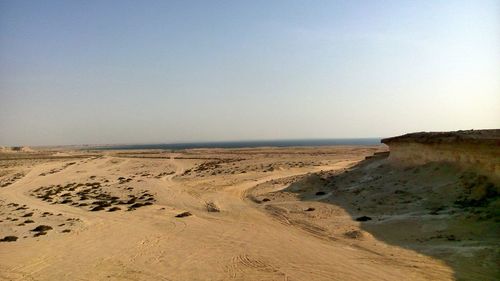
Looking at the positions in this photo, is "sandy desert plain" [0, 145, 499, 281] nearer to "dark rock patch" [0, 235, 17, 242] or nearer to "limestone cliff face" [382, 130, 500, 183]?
"dark rock patch" [0, 235, 17, 242]

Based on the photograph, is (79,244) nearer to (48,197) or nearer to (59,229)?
(59,229)

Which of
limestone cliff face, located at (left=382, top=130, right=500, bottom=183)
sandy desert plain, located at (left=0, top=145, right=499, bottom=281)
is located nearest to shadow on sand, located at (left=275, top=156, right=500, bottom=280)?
sandy desert plain, located at (left=0, top=145, right=499, bottom=281)

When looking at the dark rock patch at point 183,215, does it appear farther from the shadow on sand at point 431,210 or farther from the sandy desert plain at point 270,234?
the shadow on sand at point 431,210

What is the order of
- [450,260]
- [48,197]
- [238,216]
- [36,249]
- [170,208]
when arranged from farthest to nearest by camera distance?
[48,197]
[170,208]
[238,216]
[36,249]
[450,260]

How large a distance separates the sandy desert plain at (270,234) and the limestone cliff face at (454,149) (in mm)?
740

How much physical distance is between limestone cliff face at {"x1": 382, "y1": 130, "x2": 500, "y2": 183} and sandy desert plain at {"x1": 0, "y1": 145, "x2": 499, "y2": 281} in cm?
74

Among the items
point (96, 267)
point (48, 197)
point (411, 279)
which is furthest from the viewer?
point (48, 197)

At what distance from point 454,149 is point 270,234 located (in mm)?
12481

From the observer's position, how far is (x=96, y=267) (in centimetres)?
1459

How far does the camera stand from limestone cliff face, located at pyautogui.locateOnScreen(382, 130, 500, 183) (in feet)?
63.4

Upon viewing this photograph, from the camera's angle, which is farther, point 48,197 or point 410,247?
Result: point 48,197

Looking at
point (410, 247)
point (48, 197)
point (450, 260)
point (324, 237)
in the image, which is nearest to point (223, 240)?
point (324, 237)

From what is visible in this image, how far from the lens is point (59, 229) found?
69.0ft

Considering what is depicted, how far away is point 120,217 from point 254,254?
11591mm
